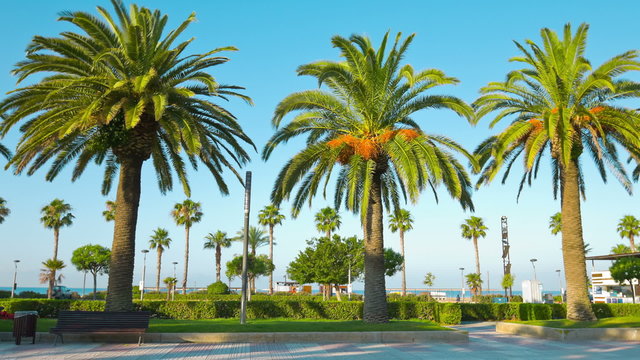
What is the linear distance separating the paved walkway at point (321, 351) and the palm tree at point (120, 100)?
13.1 feet

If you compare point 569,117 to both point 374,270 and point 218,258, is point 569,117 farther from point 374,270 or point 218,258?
point 218,258

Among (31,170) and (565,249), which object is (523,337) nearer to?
(565,249)

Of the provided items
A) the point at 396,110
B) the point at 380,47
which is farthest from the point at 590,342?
the point at 380,47

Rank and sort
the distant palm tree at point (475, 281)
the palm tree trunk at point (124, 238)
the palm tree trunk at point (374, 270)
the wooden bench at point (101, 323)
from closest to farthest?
1. the wooden bench at point (101, 323)
2. the palm tree trunk at point (124, 238)
3. the palm tree trunk at point (374, 270)
4. the distant palm tree at point (475, 281)

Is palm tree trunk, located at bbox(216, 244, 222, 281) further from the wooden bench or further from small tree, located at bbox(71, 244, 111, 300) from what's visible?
the wooden bench

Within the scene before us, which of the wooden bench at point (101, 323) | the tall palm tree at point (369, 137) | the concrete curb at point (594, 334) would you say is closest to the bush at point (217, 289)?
the tall palm tree at point (369, 137)

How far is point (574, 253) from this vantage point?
20797mm

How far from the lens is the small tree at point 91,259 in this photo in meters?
52.7

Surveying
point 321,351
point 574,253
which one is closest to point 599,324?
point 574,253

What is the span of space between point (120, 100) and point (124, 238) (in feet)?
15.2

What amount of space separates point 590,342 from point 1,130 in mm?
20731

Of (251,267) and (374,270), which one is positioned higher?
(251,267)

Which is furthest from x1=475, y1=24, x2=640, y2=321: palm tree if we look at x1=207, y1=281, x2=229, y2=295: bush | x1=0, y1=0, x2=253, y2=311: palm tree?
x1=207, y1=281, x2=229, y2=295: bush

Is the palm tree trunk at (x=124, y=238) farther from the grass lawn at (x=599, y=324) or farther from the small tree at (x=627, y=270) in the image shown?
the small tree at (x=627, y=270)
